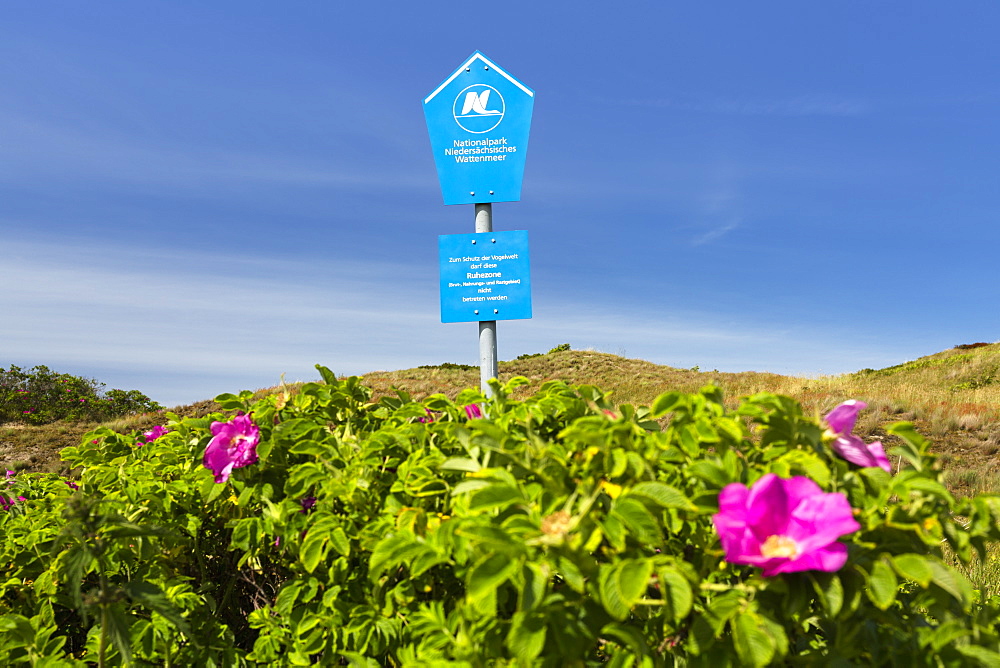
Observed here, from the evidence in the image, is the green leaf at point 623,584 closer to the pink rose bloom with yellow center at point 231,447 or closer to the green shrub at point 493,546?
the green shrub at point 493,546

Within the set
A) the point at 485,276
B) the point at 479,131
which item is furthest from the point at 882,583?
the point at 479,131

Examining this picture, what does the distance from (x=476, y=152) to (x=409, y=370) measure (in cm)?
2031

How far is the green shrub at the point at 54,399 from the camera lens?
1742 cm

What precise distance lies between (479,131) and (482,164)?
247 mm

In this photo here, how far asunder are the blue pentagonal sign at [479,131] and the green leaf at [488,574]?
132 inches

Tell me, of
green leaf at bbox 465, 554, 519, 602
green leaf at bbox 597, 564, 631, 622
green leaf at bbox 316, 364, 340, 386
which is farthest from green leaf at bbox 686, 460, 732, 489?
green leaf at bbox 316, 364, 340, 386

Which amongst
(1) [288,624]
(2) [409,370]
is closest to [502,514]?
(1) [288,624]

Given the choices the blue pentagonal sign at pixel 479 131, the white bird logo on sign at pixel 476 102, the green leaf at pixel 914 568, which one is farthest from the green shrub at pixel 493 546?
the white bird logo on sign at pixel 476 102

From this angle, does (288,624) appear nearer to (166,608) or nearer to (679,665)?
(166,608)

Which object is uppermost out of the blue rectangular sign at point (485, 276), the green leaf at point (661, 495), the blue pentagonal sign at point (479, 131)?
the blue pentagonal sign at point (479, 131)

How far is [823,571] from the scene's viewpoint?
3.49 feet

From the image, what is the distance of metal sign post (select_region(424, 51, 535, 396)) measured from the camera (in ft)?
13.1

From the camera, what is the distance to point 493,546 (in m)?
0.98

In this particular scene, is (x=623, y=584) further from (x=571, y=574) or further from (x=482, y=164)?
(x=482, y=164)
